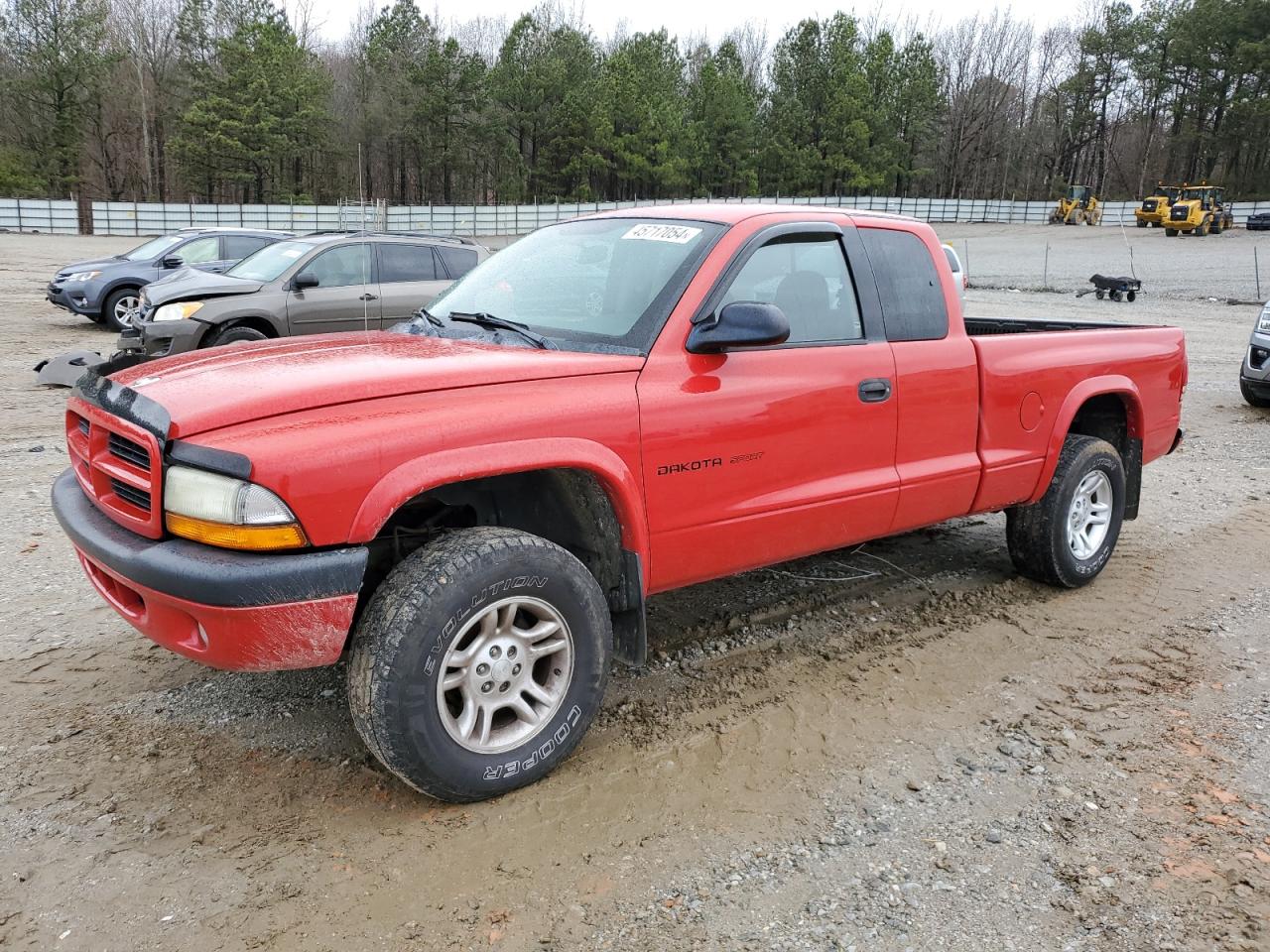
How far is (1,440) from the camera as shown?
305 inches

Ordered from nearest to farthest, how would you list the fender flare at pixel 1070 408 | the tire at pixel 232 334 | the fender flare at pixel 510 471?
the fender flare at pixel 510 471 → the fender flare at pixel 1070 408 → the tire at pixel 232 334

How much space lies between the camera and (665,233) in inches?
149

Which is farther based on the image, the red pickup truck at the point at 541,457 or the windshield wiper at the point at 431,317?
the windshield wiper at the point at 431,317

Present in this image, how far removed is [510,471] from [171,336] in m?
8.17

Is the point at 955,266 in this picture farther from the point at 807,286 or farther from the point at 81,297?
the point at 81,297

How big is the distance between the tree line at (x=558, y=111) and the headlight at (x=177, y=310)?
52107 mm

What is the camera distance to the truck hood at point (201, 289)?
9.97 metres

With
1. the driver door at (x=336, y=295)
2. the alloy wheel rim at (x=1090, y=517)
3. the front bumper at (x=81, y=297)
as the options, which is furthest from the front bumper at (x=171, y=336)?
the alloy wheel rim at (x=1090, y=517)

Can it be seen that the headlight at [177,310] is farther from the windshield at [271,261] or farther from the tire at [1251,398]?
the tire at [1251,398]

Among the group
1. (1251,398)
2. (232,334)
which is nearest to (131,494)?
(232,334)

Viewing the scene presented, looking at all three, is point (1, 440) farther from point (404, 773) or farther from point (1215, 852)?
point (1215, 852)

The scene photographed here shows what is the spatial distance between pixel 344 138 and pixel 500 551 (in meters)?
68.3

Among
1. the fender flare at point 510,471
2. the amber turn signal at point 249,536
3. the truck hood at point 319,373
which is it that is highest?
the truck hood at point 319,373

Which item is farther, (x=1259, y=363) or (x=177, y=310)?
(x=1259, y=363)
